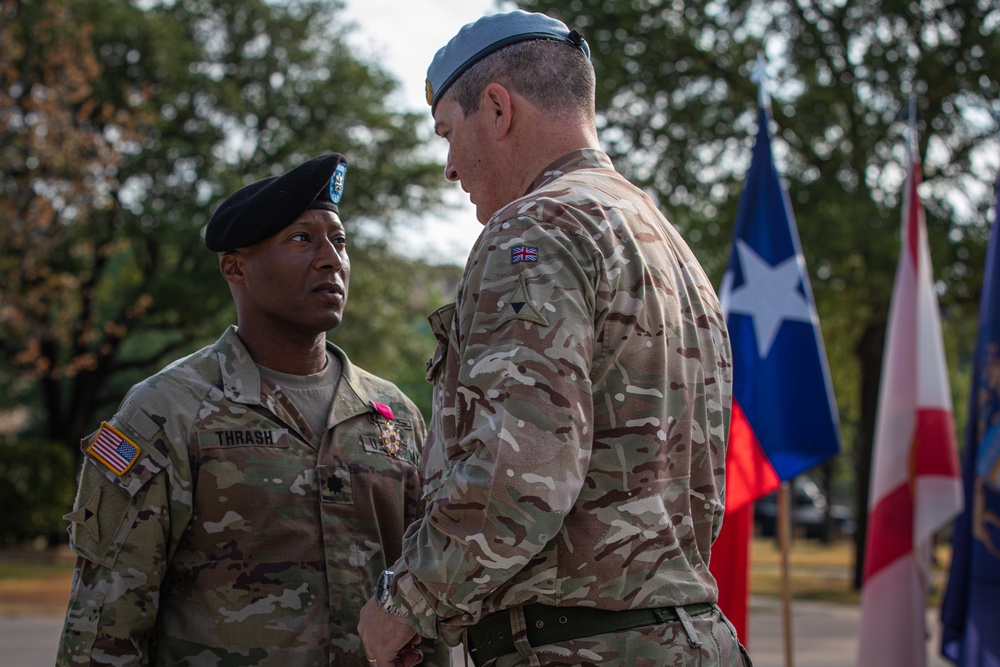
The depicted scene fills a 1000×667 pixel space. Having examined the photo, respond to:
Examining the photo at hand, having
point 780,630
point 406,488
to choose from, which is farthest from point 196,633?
point 780,630

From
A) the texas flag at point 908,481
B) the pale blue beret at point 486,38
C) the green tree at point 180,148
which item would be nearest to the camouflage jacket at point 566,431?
the pale blue beret at point 486,38

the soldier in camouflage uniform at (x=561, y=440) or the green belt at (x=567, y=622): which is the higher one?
the soldier in camouflage uniform at (x=561, y=440)

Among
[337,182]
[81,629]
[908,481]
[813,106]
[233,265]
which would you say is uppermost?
[813,106]

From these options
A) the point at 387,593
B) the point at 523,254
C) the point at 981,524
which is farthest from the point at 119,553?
the point at 981,524

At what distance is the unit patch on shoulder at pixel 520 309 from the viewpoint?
6.25 ft

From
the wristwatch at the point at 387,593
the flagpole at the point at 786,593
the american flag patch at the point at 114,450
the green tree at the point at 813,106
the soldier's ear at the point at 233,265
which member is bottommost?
the flagpole at the point at 786,593

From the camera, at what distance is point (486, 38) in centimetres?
226

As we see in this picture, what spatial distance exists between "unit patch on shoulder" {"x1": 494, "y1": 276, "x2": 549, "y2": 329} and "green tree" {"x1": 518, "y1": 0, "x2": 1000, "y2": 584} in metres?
13.8

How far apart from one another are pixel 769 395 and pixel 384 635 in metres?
4.77

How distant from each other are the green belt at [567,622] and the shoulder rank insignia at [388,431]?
108 cm

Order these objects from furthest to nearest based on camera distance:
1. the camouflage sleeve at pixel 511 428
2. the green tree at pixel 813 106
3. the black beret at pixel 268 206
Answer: the green tree at pixel 813 106, the black beret at pixel 268 206, the camouflage sleeve at pixel 511 428

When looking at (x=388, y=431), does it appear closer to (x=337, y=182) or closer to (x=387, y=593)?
(x=337, y=182)

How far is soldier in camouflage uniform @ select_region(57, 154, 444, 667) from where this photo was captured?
8.56 feet

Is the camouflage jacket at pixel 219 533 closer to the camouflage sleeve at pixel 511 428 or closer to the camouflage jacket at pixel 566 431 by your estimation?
the camouflage jacket at pixel 566 431
